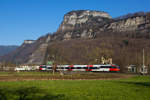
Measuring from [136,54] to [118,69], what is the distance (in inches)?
880

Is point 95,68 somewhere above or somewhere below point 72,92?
above

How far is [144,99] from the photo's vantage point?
22.1m

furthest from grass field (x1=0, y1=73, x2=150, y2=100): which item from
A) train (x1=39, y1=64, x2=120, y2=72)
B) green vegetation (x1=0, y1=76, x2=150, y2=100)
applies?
train (x1=39, y1=64, x2=120, y2=72)

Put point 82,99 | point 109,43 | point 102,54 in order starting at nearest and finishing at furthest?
1. point 82,99
2. point 102,54
3. point 109,43

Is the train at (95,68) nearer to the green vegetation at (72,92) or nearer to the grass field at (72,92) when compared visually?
the grass field at (72,92)

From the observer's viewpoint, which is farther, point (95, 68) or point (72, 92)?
point (95, 68)

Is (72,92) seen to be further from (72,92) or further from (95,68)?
(95,68)

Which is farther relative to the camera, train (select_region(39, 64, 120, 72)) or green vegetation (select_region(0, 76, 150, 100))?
train (select_region(39, 64, 120, 72))

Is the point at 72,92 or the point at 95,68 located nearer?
the point at 72,92

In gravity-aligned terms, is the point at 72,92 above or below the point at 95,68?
below

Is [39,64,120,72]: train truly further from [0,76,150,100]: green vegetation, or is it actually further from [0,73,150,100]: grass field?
[0,76,150,100]: green vegetation

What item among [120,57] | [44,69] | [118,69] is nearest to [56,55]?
[44,69]

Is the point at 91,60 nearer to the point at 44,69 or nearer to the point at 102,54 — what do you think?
the point at 102,54

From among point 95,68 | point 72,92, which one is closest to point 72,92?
point 72,92
